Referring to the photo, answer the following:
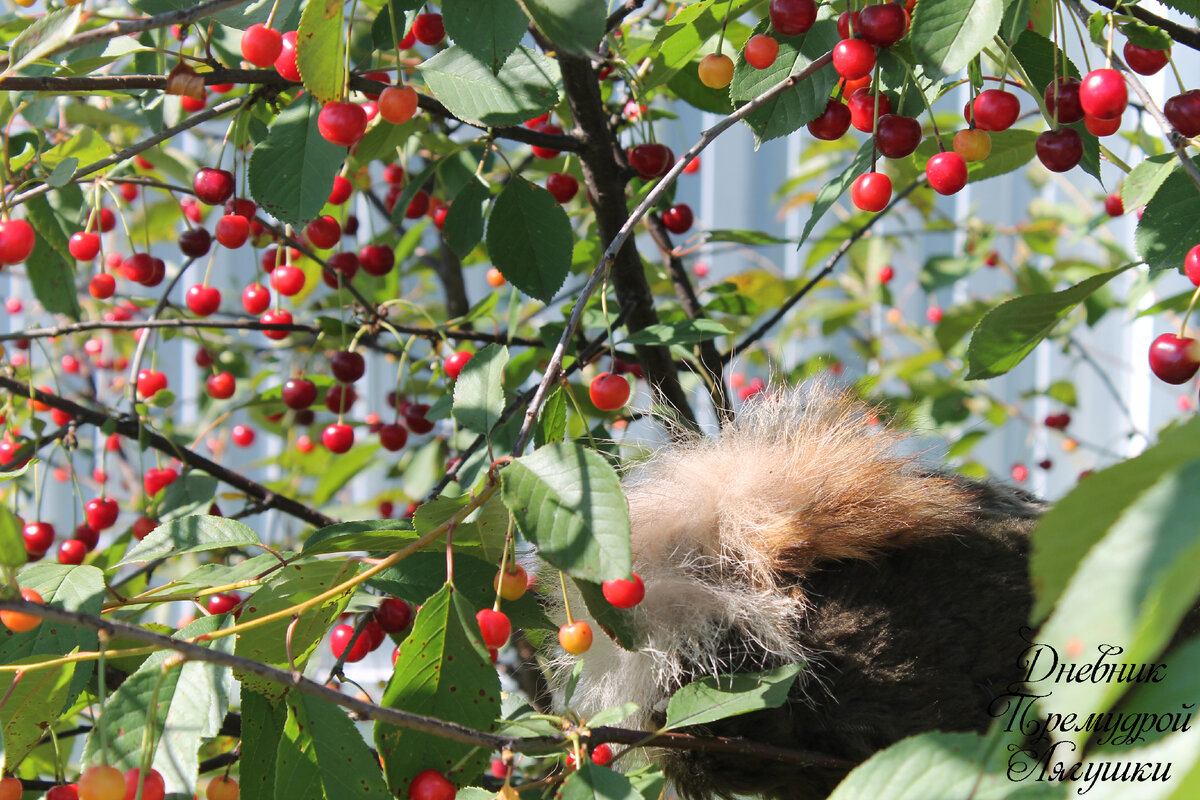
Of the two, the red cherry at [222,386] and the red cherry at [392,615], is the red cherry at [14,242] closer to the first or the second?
the red cherry at [392,615]

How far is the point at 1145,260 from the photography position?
623 mm

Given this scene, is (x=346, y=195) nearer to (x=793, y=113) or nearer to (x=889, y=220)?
(x=793, y=113)

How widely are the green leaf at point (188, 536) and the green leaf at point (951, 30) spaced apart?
1.77 feet

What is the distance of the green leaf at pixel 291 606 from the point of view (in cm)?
60

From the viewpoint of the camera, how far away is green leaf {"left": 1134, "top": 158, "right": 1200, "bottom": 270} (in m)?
0.61

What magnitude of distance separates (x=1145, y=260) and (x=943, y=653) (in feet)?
0.96

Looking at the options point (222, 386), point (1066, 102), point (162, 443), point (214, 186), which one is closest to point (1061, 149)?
point (1066, 102)

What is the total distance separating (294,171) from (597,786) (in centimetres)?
47

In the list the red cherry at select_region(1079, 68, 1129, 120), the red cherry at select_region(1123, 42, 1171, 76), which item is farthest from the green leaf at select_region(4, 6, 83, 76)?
the red cherry at select_region(1123, 42, 1171, 76)

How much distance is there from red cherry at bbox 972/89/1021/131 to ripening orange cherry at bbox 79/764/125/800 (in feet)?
2.06

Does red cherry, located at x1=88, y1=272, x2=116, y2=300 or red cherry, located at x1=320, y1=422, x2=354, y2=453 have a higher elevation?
red cherry, located at x1=88, y1=272, x2=116, y2=300

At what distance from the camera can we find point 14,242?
2.23ft

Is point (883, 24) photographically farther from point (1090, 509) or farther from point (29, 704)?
Answer: point (29, 704)

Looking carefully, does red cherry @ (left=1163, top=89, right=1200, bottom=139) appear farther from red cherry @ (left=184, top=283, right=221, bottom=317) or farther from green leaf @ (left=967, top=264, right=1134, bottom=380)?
red cherry @ (left=184, top=283, right=221, bottom=317)
